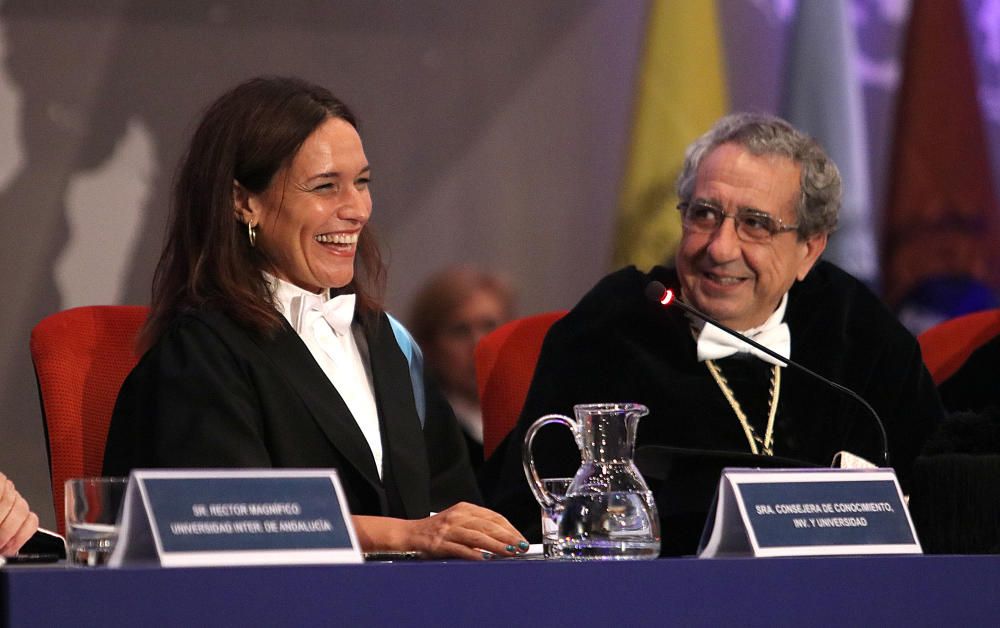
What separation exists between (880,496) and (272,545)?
2.32 ft

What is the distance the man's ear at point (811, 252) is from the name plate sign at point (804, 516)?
50.1 inches

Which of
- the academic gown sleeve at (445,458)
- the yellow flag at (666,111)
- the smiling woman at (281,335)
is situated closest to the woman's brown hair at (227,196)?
the smiling woman at (281,335)

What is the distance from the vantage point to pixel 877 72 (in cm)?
494

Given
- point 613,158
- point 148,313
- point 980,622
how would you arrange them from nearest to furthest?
point 980,622, point 148,313, point 613,158

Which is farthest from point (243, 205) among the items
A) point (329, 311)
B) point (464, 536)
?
point (464, 536)

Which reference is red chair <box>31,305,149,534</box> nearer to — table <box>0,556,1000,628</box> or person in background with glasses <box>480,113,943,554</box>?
person in background with glasses <box>480,113,943,554</box>

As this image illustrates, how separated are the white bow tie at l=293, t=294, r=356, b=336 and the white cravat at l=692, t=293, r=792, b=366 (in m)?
0.72

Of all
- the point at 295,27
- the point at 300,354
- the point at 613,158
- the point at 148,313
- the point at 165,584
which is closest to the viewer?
the point at 165,584

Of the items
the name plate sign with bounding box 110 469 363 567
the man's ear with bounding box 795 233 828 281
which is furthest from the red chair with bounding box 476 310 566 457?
the name plate sign with bounding box 110 469 363 567

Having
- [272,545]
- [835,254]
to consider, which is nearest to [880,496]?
[272,545]

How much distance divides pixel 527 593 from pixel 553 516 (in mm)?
392

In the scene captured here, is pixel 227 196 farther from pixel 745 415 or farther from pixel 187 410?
pixel 745 415

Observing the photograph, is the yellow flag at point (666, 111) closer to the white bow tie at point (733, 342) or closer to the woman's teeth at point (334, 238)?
the white bow tie at point (733, 342)

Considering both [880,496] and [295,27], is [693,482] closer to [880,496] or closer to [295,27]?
[880,496]
